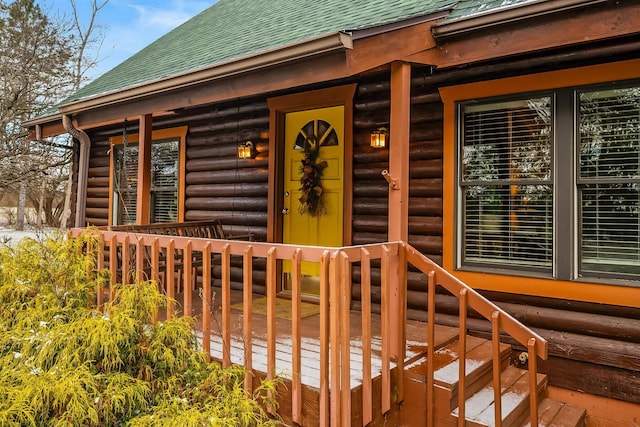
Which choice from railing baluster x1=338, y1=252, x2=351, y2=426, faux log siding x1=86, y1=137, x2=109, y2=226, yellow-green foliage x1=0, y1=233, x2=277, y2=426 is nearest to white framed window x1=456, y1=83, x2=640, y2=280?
railing baluster x1=338, y1=252, x2=351, y2=426

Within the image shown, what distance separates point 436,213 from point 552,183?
3.21ft

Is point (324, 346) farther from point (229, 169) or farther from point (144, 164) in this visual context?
point (229, 169)

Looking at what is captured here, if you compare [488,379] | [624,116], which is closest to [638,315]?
[488,379]

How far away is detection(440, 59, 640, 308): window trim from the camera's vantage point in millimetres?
3213

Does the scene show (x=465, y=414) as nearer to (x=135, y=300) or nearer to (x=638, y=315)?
(x=638, y=315)

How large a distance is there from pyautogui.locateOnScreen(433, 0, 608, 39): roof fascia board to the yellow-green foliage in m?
2.56

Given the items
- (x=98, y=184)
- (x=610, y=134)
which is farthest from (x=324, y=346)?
(x=98, y=184)

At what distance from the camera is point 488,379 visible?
10.1 feet

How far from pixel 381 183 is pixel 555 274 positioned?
1.72 meters

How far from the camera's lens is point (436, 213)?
409 centimetres

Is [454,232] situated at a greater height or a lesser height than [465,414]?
greater

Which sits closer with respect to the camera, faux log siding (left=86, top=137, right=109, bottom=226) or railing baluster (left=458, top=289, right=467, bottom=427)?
railing baluster (left=458, top=289, right=467, bottom=427)

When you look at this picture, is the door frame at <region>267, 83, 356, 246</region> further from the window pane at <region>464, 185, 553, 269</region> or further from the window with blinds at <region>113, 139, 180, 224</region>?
the window with blinds at <region>113, 139, 180, 224</region>

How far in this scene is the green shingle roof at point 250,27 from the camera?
12.1ft
